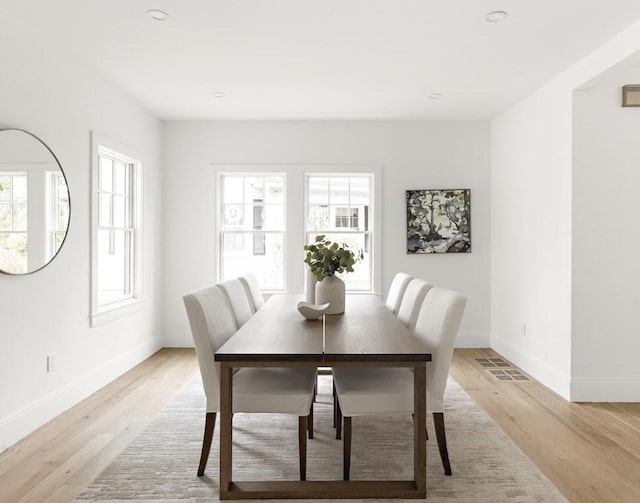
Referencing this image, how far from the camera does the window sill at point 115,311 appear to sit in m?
3.89

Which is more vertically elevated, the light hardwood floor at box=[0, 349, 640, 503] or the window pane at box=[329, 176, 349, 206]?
the window pane at box=[329, 176, 349, 206]

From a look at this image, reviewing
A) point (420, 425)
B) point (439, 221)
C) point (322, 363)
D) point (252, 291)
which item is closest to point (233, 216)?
point (252, 291)

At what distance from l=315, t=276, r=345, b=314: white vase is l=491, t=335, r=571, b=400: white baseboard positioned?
199 centimetres

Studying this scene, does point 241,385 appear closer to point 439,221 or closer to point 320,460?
point 320,460

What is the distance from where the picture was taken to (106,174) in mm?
4359

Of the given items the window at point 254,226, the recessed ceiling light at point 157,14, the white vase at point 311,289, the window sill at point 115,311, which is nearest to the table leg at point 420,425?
the white vase at point 311,289

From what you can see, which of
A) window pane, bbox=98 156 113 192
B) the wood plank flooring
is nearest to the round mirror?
window pane, bbox=98 156 113 192

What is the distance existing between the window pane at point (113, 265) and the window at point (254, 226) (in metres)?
1.14

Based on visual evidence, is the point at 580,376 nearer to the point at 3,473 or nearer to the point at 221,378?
the point at 221,378

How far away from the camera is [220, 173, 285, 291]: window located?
5.50m

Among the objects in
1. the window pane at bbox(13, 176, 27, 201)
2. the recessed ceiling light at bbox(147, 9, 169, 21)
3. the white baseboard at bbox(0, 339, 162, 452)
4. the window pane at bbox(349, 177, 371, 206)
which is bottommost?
the white baseboard at bbox(0, 339, 162, 452)

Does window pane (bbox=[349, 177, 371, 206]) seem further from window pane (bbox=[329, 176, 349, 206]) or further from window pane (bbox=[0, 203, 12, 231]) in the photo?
window pane (bbox=[0, 203, 12, 231])

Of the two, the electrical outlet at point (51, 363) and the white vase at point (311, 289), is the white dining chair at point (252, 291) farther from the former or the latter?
the electrical outlet at point (51, 363)

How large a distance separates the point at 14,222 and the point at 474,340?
463cm
